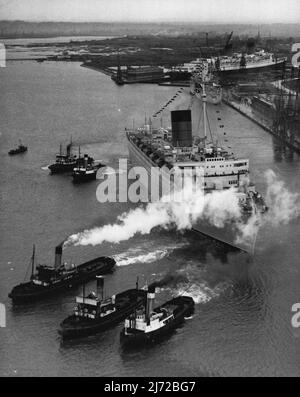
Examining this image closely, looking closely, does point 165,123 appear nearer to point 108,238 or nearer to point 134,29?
point 108,238

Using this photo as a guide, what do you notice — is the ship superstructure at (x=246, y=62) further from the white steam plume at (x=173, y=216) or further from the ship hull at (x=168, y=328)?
the ship hull at (x=168, y=328)

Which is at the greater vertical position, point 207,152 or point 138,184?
point 207,152

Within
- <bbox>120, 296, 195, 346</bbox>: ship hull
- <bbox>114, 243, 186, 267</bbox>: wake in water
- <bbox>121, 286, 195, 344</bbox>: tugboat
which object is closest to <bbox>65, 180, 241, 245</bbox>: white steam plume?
<bbox>114, 243, 186, 267</bbox>: wake in water

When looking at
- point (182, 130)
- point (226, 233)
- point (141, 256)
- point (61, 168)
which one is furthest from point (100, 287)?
point (61, 168)

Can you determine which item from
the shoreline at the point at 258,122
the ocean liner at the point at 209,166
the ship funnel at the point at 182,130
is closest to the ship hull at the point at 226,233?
the ocean liner at the point at 209,166

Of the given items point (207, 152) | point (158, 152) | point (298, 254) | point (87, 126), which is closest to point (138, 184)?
point (158, 152)
